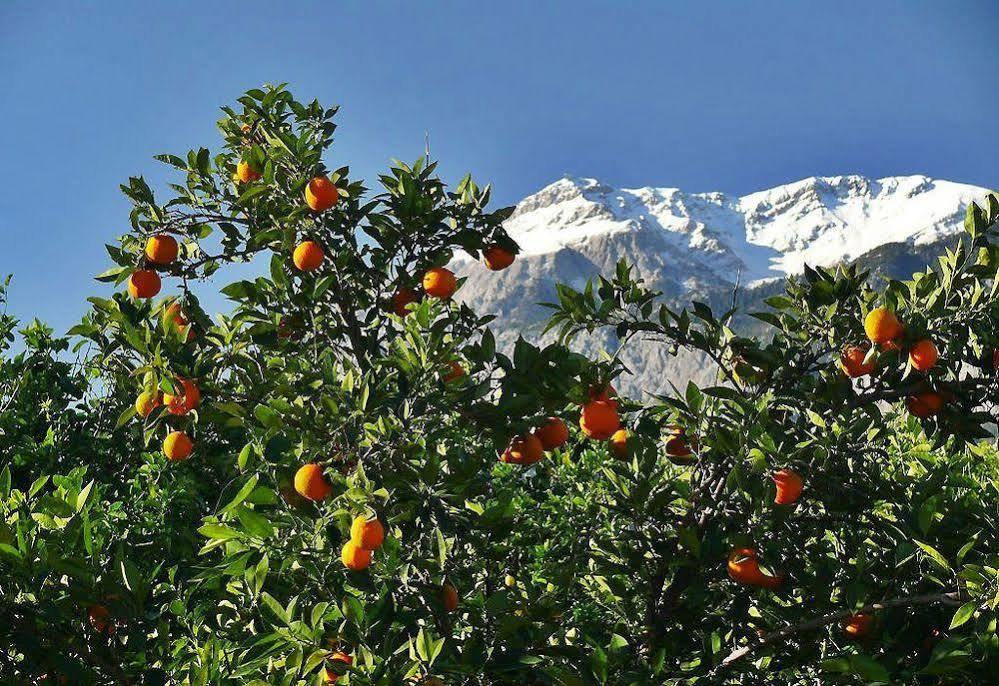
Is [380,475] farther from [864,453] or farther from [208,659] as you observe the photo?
[864,453]

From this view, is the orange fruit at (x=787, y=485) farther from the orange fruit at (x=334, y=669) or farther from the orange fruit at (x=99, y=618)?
the orange fruit at (x=99, y=618)

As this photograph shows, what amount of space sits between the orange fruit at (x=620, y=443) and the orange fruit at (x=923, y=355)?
116 cm

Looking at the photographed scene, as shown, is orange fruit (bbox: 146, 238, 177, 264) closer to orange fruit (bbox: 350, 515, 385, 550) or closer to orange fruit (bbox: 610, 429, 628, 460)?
orange fruit (bbox: 350, 515, 385, 550)

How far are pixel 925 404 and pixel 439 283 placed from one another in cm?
217

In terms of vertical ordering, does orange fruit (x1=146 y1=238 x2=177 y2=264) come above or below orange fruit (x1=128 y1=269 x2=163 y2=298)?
above

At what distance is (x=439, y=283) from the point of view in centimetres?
379

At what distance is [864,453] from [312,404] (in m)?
2.03

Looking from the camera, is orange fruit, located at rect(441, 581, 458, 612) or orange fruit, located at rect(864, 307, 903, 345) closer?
orange fruit, located at rect(441, 581, 458, 612)

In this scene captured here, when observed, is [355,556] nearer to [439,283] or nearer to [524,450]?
[524,450]

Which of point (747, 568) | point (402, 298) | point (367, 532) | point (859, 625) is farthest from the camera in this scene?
point (402, 298)

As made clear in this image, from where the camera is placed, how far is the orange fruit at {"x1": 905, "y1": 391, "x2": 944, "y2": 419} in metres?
3.63

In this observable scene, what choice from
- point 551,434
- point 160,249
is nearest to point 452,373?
point 551,434

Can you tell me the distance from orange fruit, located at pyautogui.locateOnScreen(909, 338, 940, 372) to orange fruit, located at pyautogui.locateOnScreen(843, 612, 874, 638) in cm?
103

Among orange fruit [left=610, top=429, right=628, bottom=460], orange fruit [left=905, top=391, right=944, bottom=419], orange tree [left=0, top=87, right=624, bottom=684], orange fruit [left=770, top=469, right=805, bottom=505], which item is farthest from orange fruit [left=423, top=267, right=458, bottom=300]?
orange fruit [left=905, top=391, right=944, bottom=419]
